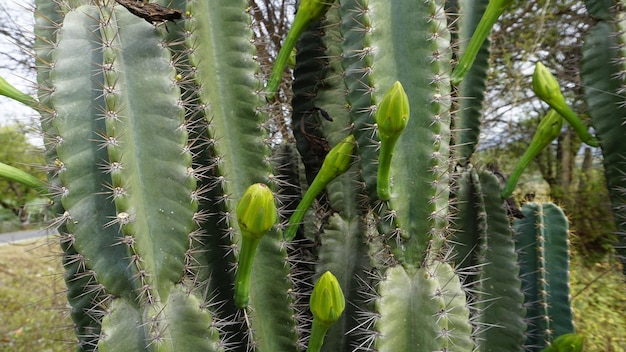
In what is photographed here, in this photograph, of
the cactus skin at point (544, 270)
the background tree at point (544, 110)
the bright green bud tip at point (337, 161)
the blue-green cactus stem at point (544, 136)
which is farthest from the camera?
the background tree at point (544, 110)

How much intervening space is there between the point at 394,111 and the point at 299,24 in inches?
16.9

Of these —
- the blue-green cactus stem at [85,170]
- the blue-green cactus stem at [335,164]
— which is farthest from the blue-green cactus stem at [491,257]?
the blue-green cactus stem at [85,170]

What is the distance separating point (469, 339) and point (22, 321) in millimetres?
4437

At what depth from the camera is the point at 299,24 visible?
1.12m

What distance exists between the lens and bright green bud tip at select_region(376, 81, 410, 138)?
0.82 meters

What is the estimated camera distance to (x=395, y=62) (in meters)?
1.04

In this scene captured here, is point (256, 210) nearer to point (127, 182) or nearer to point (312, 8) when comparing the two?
point (127, 182)

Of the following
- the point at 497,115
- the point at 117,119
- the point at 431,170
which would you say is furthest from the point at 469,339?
the point at 497,115

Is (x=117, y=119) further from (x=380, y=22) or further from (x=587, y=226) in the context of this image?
(x=587, y=226)

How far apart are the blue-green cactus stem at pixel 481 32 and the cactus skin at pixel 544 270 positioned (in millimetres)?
769

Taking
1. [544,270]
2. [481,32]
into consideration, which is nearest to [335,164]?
[481,32]

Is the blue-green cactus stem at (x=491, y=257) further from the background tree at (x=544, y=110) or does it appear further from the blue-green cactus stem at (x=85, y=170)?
the background tree at (x=544, y=110)

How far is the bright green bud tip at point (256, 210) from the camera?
78 centimetres

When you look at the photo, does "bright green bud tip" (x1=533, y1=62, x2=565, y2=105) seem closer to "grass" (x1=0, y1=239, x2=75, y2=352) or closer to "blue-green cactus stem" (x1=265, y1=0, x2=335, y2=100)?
"blue-green cactus stem" (x1=265, y1=0, x2=335, y2=100)
